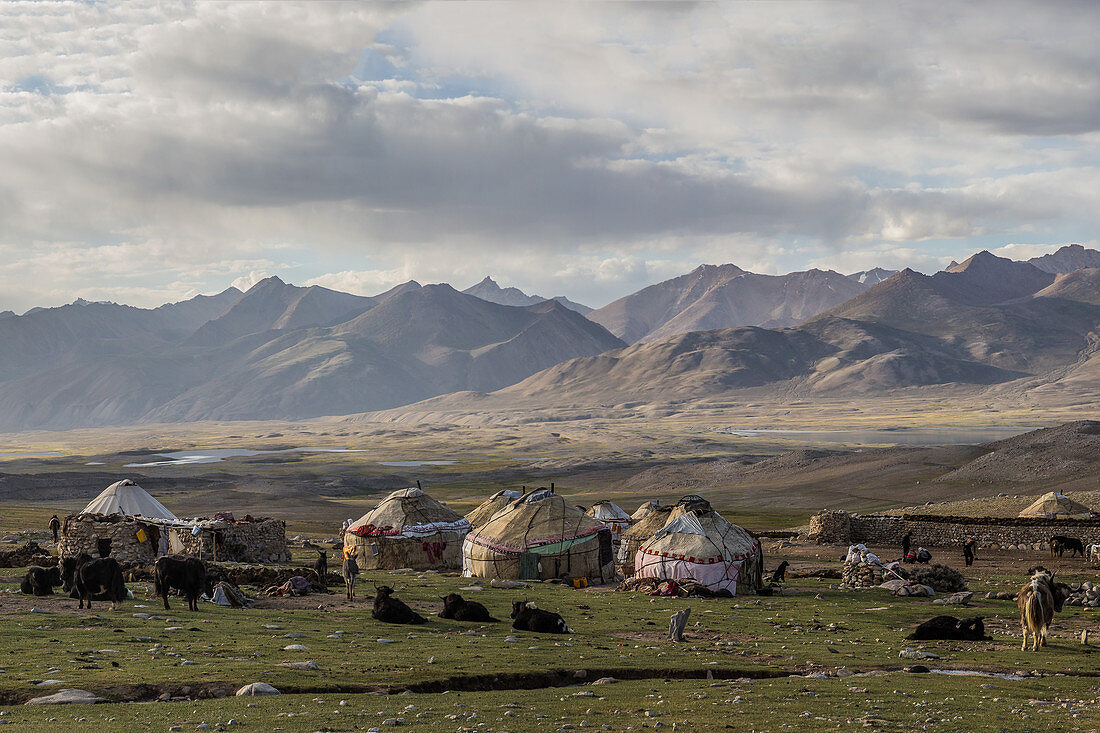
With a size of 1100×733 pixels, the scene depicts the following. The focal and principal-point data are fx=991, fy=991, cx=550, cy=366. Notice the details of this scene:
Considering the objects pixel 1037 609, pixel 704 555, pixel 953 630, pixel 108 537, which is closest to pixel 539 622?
pixel 953 630

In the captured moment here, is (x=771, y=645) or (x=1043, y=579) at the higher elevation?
(x=1043, y=579)

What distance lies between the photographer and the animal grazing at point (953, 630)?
23.1 metres

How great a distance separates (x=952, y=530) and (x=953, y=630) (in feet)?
91.1

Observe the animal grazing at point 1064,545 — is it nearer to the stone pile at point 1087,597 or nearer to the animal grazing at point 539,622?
the stone pile at point 1087,597

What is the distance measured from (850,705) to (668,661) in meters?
5.25

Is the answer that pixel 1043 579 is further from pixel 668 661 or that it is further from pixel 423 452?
pixel 423 452

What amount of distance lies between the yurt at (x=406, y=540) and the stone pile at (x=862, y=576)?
15.8 metres

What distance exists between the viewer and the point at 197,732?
13.2 m

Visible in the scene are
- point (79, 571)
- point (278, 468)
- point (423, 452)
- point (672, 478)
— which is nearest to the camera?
point (79, 571)

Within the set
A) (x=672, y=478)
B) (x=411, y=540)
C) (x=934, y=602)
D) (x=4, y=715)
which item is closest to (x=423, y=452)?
(x=672, y=478)

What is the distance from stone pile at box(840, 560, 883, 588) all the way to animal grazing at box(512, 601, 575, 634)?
15.1 meters

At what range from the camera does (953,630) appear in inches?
918

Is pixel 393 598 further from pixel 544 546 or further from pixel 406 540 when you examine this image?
pixel 406 540

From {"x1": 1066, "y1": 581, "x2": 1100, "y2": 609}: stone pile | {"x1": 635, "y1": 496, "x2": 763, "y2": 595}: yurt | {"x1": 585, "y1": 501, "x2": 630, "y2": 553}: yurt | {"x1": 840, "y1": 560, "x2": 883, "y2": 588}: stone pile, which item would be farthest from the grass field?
{"x1": 585, "y1": 501, "x2": 630, "y2": 553}: yurt
